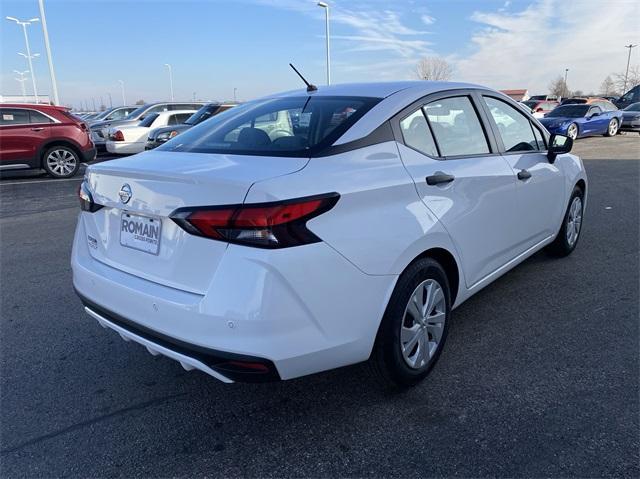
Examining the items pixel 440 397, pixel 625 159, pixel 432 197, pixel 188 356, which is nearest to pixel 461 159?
pixel 432 197

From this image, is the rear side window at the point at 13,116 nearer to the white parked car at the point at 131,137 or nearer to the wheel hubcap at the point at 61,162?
the wheel hubcap at the point at 61,162

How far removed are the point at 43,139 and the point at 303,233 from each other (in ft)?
35.8

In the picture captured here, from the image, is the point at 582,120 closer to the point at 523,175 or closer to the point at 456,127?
the point at 523,175

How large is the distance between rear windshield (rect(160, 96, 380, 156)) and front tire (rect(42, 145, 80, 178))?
9.30 metres

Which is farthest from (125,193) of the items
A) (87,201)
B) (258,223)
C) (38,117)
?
(38,117)

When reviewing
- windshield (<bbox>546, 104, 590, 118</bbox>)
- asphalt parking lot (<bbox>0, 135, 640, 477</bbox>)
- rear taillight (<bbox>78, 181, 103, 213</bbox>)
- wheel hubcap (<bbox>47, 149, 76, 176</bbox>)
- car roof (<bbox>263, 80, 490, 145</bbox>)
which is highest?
car roof (<bbox>263, 80, 490, 145</bbox>)

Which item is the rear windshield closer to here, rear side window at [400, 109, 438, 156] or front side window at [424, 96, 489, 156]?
rear side window at [400, 109, 438, 156]

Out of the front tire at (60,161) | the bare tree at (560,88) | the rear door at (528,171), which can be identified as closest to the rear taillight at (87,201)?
the rear door at (528,171)

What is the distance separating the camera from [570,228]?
16.0 ft

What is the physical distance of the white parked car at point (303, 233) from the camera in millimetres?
2021

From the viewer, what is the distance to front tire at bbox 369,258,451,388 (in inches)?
97.0

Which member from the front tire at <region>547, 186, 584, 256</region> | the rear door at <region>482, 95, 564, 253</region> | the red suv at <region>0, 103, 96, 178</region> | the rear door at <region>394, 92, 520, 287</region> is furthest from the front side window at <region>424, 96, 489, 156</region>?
the red suv at <region>0, 103, 96, 178</region>

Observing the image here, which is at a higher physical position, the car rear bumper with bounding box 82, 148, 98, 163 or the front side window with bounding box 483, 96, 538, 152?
the front side window with bounding box 483, 96, 538, 152

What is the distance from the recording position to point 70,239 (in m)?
5.96
